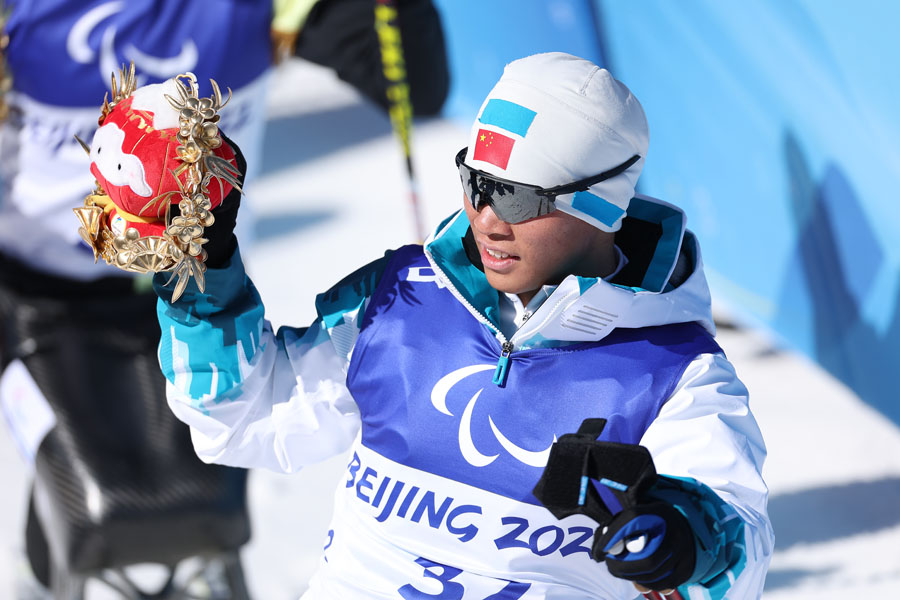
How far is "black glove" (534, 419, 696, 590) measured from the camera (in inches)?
59.8

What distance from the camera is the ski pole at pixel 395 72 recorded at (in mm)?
3422

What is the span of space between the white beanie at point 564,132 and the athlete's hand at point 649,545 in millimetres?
538

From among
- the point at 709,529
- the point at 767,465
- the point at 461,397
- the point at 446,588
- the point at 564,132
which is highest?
the point at 564,132

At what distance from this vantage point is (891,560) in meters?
3.69

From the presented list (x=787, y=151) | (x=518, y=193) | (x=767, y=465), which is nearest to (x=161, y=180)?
(x=518, y=193)

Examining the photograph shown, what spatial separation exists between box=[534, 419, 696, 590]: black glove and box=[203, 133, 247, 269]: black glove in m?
0.67

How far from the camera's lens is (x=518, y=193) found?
185cm

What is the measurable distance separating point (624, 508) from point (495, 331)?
501 millimetres

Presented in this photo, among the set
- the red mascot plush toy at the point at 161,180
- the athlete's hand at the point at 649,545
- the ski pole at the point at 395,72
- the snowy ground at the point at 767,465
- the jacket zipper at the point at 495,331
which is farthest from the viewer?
the snowy ground at the point at 767,465

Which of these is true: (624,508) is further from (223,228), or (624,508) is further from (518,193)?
(223,228)

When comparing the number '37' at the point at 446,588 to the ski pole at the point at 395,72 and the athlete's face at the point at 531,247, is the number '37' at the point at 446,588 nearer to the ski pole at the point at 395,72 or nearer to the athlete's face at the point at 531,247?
the athlete's face at the point at 531,247

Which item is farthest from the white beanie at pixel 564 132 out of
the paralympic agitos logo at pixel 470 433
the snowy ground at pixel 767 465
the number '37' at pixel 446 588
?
the snowy ground at pixel 767 465

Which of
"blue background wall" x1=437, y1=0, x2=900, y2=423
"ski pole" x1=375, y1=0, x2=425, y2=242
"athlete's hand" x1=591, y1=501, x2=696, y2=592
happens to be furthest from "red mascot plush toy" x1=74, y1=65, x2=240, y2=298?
"blue background wall" x1=437, y1=0, x2=900, y2=423

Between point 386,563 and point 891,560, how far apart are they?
224 centimetres
